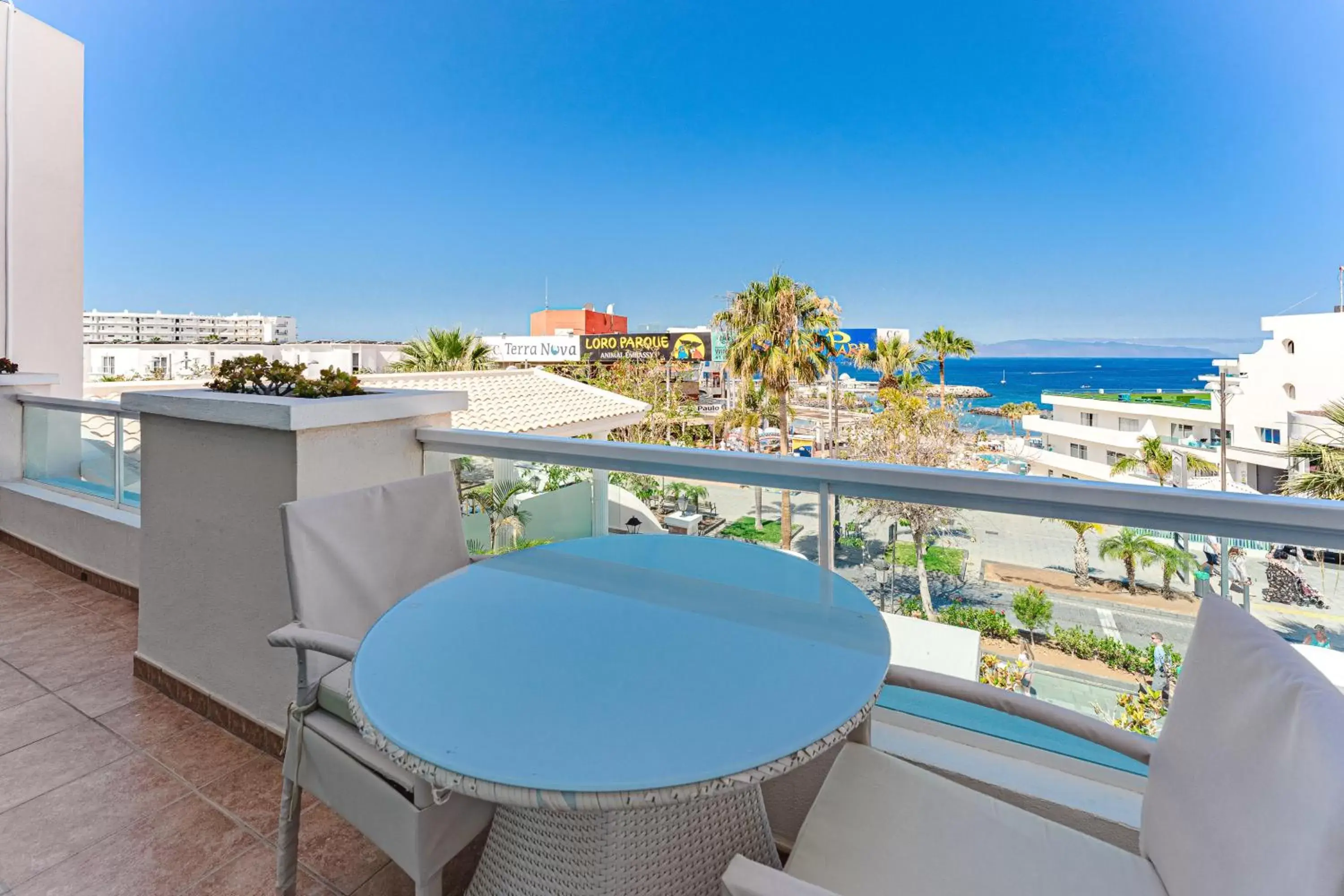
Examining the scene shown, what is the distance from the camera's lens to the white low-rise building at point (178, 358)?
61.5 feet

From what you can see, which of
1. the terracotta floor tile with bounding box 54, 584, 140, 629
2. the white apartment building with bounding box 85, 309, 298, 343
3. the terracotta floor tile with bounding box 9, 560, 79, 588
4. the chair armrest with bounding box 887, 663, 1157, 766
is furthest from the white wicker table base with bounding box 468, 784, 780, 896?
the white apartment building with bounding box 85, 309, 298, 343

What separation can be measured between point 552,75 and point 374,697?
33.1 m

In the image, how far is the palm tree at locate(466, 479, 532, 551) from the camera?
2.32 m

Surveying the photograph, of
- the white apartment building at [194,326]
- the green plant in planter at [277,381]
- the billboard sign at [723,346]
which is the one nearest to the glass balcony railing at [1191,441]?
the billboard sign at [723,346]

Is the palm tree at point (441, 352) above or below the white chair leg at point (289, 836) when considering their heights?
above

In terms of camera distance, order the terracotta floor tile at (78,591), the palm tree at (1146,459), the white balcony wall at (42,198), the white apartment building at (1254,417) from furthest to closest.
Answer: the white apartment building at (1254,417) → the palm tree at (1146,459) → the white balcony wall at (42,198) → the terracotta floor tile at (78,591)

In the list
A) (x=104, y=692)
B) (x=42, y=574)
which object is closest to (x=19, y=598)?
(x=42, y=574)

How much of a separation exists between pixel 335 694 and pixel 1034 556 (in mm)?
1663

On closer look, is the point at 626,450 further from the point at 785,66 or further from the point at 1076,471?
the point at 785,66

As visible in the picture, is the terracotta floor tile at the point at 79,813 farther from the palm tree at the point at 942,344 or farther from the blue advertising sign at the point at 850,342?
the palm tree at the point at 942,344

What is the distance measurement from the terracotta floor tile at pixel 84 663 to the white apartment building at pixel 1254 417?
63.5 feet

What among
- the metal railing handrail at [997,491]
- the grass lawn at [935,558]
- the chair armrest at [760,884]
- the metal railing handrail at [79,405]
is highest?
the metal railing handrail at [79,405]

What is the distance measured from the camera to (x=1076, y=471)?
2008cm

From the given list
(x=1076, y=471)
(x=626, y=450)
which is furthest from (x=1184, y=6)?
(x=626, y=450)
